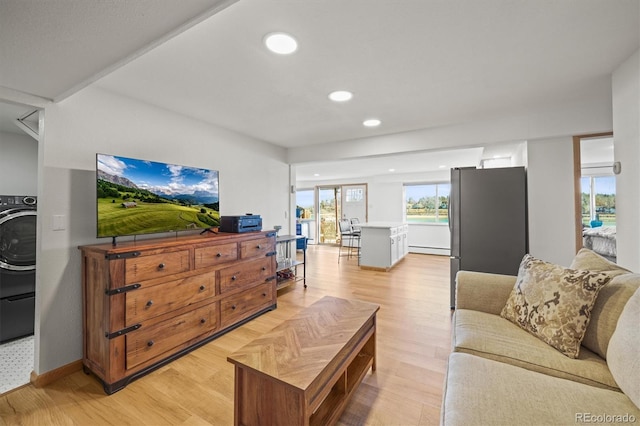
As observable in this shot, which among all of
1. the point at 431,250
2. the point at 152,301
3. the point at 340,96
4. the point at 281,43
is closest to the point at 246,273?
the point at 152,301

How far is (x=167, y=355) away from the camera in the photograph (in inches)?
80.9

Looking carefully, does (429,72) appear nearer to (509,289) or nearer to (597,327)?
(509,289)

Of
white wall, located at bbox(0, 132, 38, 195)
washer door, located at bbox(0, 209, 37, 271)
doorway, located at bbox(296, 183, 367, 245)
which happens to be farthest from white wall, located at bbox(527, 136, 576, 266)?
white wall, located at bbox(0, 132, 38, 195)

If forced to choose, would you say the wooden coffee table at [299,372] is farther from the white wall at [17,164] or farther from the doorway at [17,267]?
the white wall at [17,164]

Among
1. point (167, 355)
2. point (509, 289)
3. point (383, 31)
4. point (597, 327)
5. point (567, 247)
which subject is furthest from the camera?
point (567, 247)

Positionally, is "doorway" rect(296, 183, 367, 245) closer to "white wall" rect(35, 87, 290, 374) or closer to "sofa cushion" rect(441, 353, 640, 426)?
"white wall" rect(35, 87, 290, 374)

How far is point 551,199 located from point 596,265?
5.08 ft

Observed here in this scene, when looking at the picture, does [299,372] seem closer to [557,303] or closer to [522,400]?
[522,400]

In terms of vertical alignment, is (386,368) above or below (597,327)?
below

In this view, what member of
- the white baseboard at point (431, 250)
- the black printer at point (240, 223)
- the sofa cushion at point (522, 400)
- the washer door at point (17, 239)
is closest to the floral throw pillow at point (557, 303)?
the sofa cushion at point (522, 400)

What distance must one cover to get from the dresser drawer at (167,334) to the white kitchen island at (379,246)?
3.48 m

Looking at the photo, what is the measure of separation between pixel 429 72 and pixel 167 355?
117 inches

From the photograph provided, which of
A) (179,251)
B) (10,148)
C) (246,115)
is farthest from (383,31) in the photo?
(10,148)

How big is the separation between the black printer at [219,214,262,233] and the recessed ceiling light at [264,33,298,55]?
171cm
